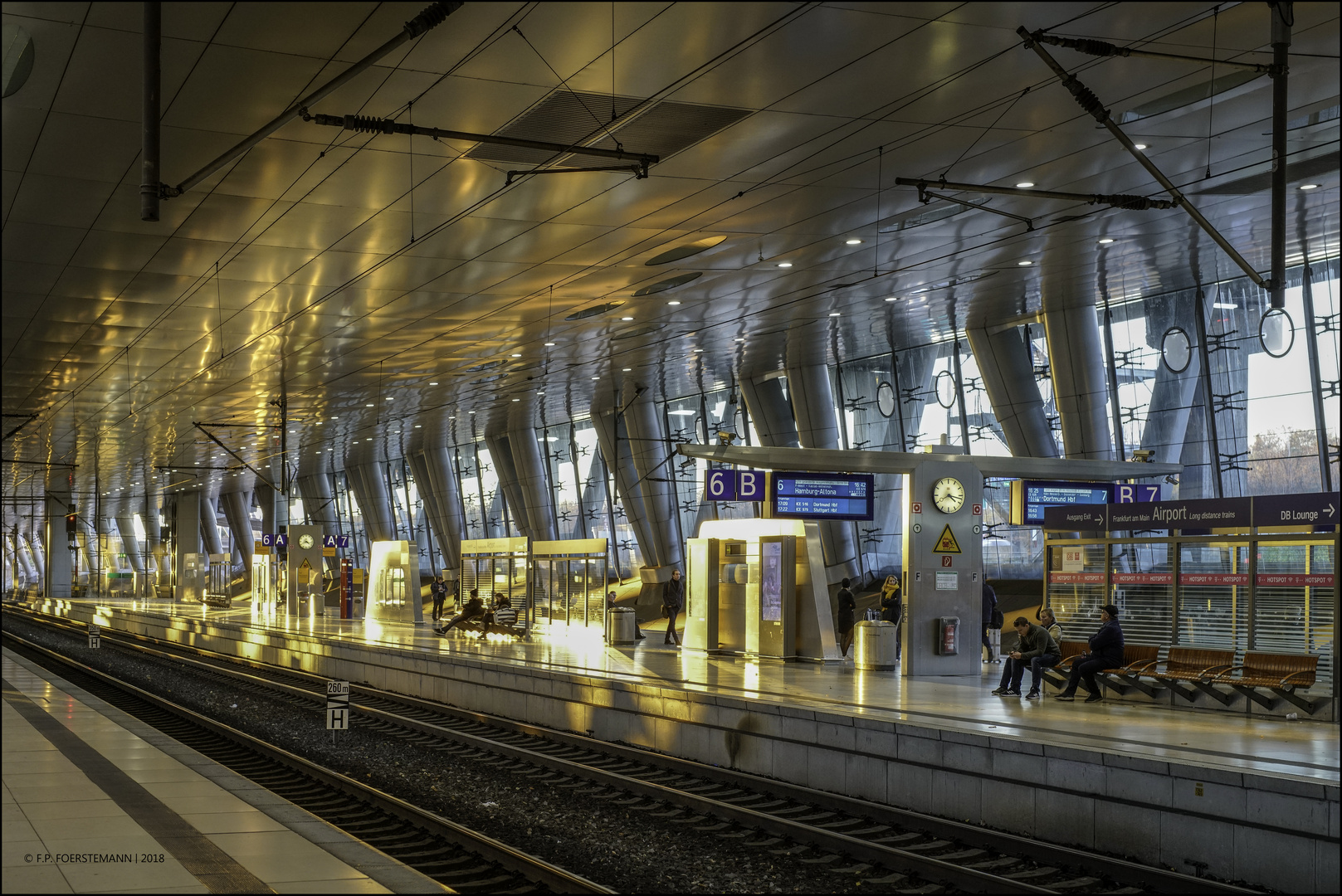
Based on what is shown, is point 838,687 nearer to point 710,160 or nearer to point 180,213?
point 710,160

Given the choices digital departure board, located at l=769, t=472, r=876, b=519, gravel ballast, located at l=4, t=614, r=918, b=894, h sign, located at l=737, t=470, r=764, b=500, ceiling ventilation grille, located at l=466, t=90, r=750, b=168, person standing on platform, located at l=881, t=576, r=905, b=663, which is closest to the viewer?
gravel ballast, located at l=4, t=614, r=918, b=894

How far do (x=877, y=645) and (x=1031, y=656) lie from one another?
4.45 m

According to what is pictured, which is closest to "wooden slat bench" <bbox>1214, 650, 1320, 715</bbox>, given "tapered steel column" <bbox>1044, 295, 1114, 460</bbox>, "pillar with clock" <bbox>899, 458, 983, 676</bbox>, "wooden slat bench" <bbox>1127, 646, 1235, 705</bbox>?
"wooden slat bench" <bbox>1127, 646, 1235, 705</bbox>

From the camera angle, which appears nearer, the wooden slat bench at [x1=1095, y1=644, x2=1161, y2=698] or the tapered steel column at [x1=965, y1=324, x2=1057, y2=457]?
the wooden slat bench at [x1=1095, y1=644, x2=1161, y2=698]

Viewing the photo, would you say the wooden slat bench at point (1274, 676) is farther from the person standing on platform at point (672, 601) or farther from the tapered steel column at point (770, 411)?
the tapered steel column at point (770, 411)

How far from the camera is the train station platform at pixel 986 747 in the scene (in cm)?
855

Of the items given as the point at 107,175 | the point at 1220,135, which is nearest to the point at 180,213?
the point at 107,175

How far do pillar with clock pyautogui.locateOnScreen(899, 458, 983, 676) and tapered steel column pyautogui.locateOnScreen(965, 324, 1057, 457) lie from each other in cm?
824

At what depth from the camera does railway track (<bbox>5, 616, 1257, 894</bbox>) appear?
8.67 metres

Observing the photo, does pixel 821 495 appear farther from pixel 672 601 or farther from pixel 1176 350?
pixel 672 601

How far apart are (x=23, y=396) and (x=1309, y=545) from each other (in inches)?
1200

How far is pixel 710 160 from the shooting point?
46.5ft

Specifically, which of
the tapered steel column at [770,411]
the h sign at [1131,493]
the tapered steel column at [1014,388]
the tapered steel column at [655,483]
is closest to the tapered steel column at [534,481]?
the tapered steel column at [655,483]

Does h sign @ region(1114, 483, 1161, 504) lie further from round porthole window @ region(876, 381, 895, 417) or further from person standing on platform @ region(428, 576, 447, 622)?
person standing on platform @ region(428, 576, 447, 622)
